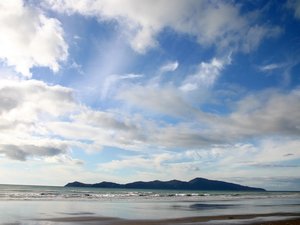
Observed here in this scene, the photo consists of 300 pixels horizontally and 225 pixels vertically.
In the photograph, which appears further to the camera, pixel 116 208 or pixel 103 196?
pixel 103 196

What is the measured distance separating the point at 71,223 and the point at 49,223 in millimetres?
1652

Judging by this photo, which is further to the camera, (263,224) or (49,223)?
(263,224)

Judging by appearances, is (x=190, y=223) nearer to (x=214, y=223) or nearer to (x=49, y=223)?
(x=214, y=223)

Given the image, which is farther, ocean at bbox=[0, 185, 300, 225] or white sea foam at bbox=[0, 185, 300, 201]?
white sea foam at bbox=[0, 185, 300, 201]

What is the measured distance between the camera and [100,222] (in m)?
26.8

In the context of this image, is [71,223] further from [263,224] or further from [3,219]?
[263,224]

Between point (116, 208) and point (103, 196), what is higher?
point (103, 196)

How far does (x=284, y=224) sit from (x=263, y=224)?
151cm

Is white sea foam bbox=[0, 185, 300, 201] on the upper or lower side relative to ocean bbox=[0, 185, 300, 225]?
upper

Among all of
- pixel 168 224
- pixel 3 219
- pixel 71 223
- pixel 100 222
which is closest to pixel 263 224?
pixel 168 224

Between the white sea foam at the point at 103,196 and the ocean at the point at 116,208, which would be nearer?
the ocean at the point at 116,208

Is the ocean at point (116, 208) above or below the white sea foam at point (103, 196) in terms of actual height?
below

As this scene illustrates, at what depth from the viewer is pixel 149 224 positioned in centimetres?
2547

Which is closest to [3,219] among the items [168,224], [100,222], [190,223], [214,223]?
[100,222]
